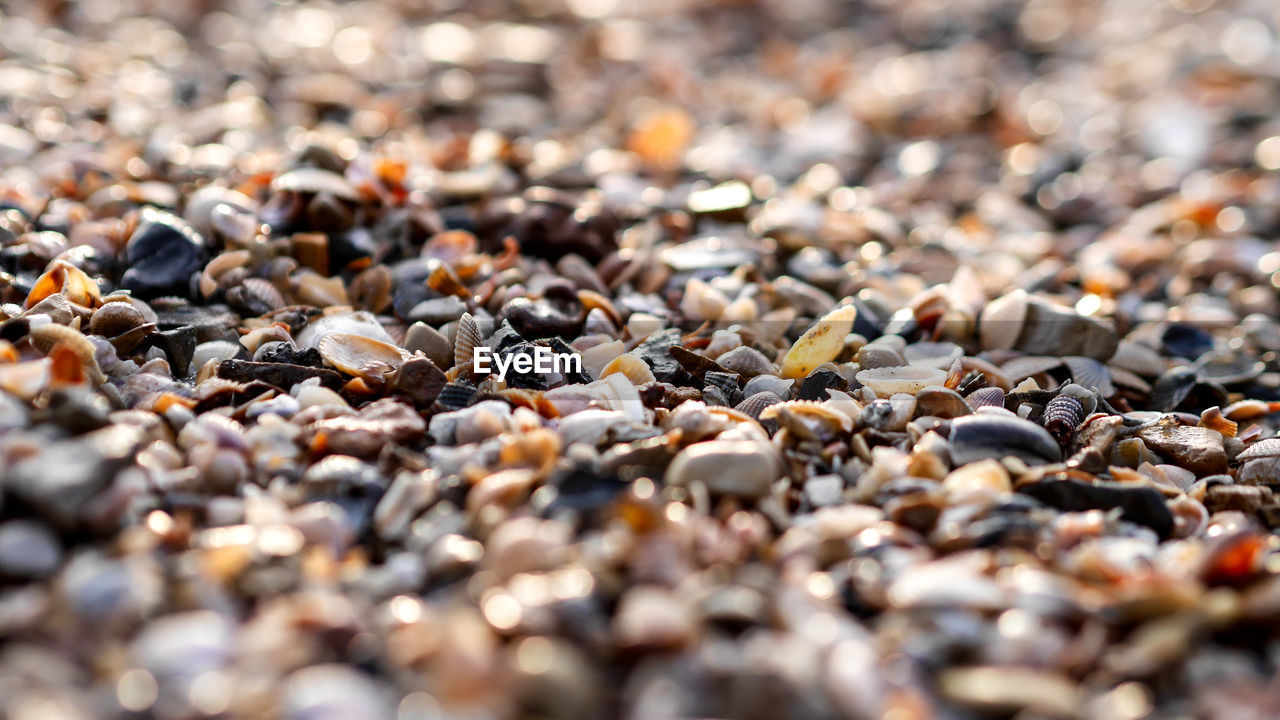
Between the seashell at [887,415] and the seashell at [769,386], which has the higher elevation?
the seashell at [887,415]

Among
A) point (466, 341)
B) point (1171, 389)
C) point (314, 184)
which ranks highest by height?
point (314, 184)

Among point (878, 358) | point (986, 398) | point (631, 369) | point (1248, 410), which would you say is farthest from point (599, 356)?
point (1248, 410)

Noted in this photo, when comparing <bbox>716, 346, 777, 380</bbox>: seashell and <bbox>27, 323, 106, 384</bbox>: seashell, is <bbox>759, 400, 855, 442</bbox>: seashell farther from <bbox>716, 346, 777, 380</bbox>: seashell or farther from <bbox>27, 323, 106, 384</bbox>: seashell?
<bbox>27, 323, 106, 384</bbox>: seashell

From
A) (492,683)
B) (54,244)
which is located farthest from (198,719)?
(54,244)

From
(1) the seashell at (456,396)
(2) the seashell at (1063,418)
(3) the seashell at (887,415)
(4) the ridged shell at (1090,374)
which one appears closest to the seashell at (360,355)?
(1) the seashell at (456,396)

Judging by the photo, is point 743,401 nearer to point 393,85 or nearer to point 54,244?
point 54,244

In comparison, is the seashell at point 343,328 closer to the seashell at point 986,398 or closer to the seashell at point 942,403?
the seashell at point 942,403

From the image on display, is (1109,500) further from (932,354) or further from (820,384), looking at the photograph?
(932,354)
